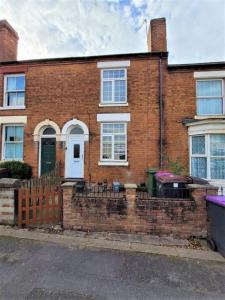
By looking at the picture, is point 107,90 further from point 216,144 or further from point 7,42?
point 7,42

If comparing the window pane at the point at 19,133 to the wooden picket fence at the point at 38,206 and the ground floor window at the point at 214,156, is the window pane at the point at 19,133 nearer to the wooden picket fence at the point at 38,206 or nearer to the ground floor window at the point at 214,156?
the wooden picket fence at the point at 38,206

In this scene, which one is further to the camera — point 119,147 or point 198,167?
point 119,147

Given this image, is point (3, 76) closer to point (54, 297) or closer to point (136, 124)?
point (136, 124)

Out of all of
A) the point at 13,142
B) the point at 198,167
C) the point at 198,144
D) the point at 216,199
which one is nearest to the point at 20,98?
the point at 13,142

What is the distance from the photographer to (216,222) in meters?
4.70

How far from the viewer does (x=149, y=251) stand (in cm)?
447

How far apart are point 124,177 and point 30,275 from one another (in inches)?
289

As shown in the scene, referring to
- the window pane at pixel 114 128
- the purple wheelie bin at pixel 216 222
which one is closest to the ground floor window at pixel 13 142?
the window pane at pixel 114 128

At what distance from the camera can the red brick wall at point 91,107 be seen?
10.5 m

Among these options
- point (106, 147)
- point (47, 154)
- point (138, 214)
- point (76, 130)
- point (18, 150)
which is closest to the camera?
point (138, 214)

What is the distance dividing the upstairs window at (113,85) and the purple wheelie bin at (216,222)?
24.1 feet

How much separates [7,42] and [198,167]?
43.2ft

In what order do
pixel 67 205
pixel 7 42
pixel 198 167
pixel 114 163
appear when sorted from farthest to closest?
1. pixel 7 42
2. pixel 114 163
3. pixel 198 167
4. pixel 67 205

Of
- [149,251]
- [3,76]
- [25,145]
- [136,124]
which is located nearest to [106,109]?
[136,124]
